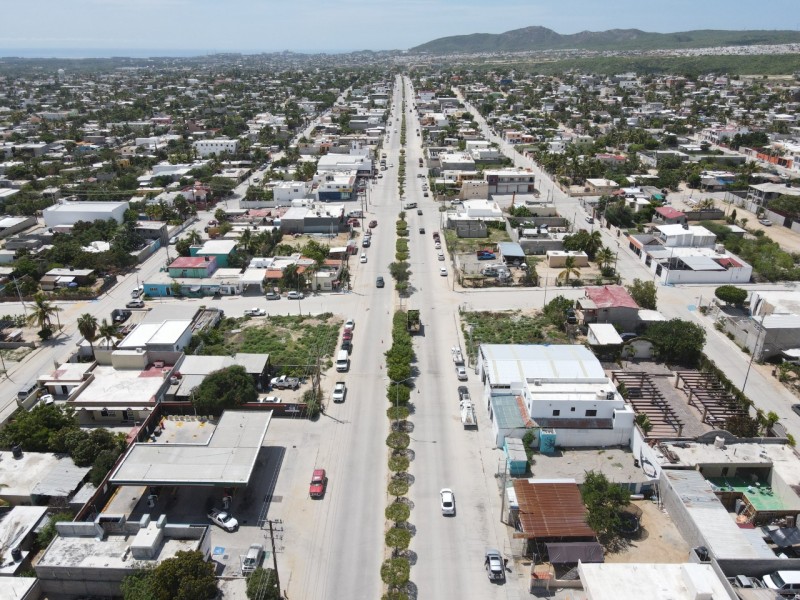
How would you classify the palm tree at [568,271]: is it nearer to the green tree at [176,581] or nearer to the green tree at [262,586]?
the green tree at [262,586]

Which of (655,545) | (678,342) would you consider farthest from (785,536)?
(678,342)

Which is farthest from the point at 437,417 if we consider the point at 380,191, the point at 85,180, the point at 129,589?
the point at 85,180

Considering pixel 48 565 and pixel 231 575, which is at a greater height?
pixel 48 565

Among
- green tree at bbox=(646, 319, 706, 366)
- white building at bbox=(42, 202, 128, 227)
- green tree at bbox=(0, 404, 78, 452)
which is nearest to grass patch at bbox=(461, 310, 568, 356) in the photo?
green tree at bbox=(646, 319, 706, 366)

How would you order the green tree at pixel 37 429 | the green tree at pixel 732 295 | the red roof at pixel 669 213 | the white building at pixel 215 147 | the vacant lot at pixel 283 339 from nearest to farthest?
the green tree at pixel 37 429 → the vacant lot at pixel 283 339 → the green tree at pixel 732 295 → the red roof at pixel 669 213 → the white building at pixel 215 147

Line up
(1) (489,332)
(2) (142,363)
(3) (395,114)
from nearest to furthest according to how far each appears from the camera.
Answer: (2) (142,363)
(1) (489,332)
(3) (395,114)

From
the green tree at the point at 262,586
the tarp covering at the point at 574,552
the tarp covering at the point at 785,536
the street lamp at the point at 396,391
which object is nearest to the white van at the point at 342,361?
the street lamp at the point at 396,391

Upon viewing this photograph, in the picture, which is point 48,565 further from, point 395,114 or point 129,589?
point 395,114

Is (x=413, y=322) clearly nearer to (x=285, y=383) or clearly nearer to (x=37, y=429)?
(x=285, y=383)
